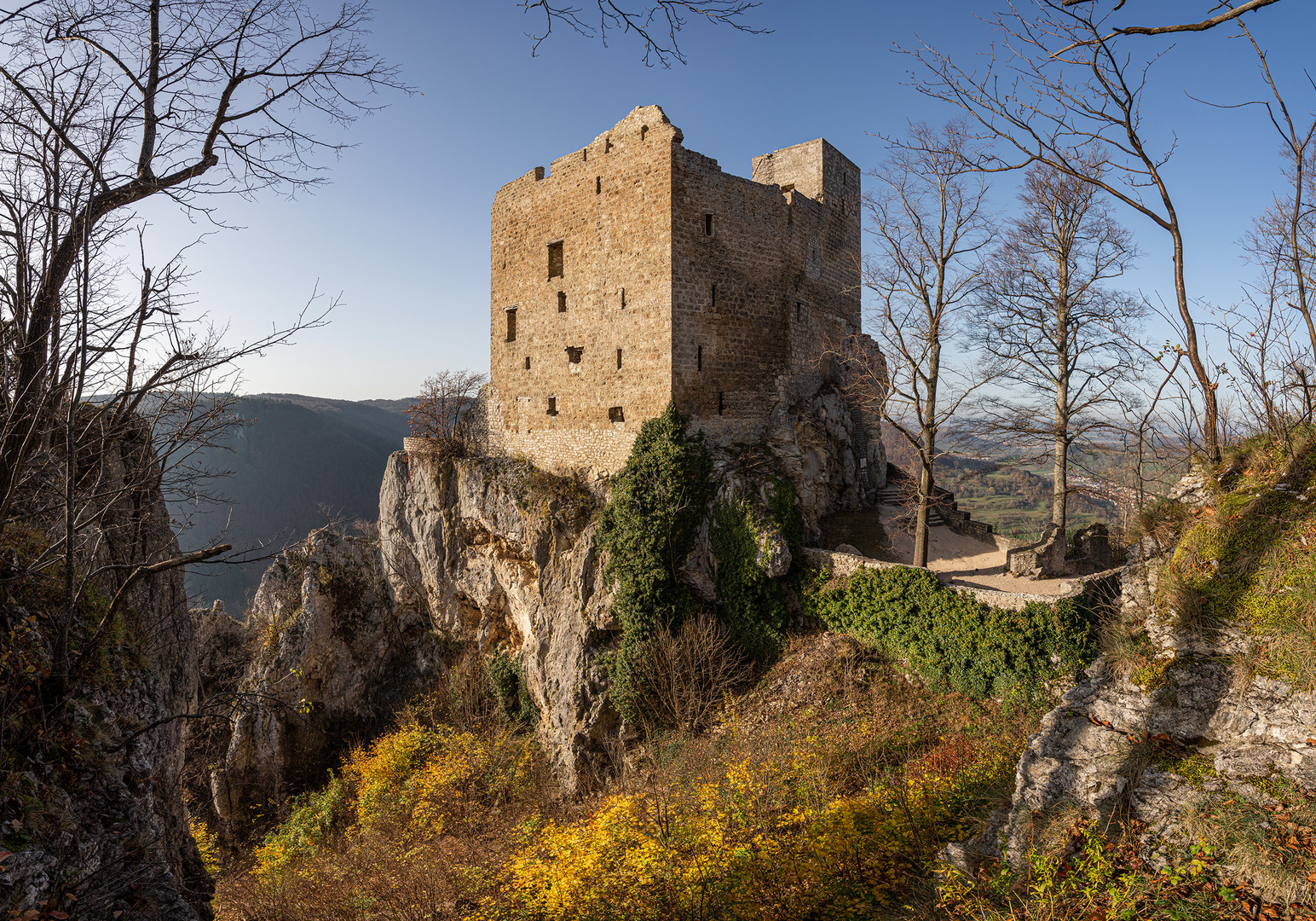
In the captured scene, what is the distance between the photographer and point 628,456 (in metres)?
15.5

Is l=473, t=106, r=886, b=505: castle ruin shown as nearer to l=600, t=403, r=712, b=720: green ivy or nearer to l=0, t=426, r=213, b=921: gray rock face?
l=600, t=403, r=712, b=720: green ivy

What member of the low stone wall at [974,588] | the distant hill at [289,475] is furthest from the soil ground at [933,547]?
the distant hill at [289,475]

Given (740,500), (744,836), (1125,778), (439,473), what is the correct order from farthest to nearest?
1. (439,473)
2. (740,500)
3. (744,836)
4. (1125,778)

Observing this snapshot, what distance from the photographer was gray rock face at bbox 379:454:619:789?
14.7m

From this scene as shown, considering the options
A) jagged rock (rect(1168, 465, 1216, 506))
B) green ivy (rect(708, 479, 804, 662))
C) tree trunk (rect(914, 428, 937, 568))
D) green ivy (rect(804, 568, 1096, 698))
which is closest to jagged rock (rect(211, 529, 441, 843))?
green ivy (rect(708, 479, 804, 662))

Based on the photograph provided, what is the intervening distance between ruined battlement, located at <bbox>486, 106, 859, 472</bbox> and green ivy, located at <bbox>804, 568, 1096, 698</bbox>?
4.92m

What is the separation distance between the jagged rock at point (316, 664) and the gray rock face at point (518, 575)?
114 centimetres

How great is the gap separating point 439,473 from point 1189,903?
19.2 metres

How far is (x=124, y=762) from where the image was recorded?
4.70m

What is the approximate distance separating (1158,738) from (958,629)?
7.27m

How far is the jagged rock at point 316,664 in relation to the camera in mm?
18578

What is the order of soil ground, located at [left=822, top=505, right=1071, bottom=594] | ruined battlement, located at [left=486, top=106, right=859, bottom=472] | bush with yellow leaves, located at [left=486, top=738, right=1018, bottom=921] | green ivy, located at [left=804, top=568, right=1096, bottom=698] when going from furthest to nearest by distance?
ruined battlement, located at [left=486, top=106, right=859, bottom=472], soil ground, located at [left=822, top=505, right=1071, bottom=594], green ivy, located at [left=804, top=568, right=1096, bottom=698], bush with yellow leaves, located at [left=486, top=738, right=1018, bottom=921]

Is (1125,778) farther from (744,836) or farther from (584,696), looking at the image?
(584,696)

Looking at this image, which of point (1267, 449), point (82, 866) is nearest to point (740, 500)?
point (1267, 449)
